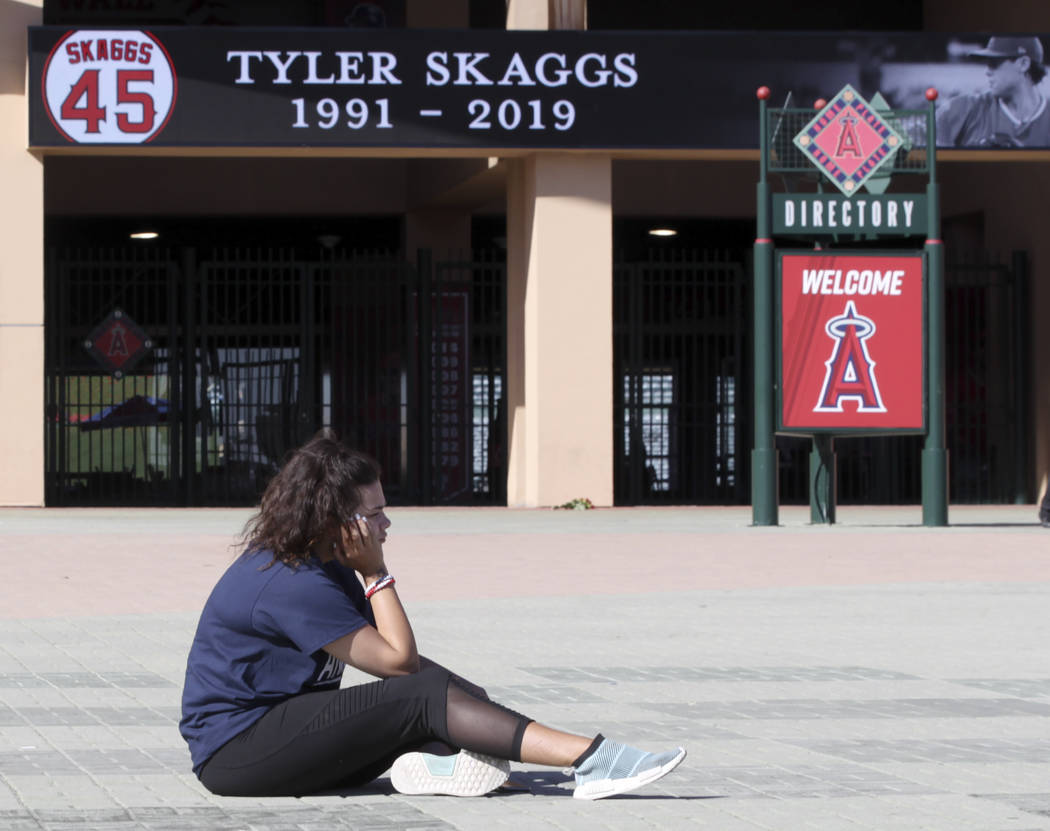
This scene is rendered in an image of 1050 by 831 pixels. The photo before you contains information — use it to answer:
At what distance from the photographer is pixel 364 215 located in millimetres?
27250

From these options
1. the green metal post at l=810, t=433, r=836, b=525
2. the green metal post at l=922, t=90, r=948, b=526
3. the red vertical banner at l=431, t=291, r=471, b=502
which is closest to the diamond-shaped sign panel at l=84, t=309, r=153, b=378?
the red vertical banner at l=431, t=291, r=471, b=502

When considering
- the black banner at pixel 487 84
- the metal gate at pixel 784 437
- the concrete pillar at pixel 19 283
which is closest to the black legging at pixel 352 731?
the black banner at pixel 487 84

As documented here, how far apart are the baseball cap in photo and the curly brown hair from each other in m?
18.0

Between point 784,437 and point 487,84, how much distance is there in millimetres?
6624

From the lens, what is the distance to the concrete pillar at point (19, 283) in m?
21.8

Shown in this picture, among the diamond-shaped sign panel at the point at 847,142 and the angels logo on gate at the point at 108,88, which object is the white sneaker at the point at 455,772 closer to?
the diamond-shaped sign panel at the point at 847,142

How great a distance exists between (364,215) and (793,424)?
9.88 metres

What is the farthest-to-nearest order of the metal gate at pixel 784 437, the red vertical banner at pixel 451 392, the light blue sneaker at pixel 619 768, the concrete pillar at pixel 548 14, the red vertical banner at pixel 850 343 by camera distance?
the red vertical banner at pixel 451 392 → the metal gate at pixel 784 437 → the concrete pillar at pixel 548 14 → the red vertical banner at pixel 850 343 → the light blue sneaker at pixel 619 768

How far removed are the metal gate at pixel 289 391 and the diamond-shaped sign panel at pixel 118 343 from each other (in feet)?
0.27

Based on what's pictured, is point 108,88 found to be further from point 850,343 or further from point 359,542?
point 359,542

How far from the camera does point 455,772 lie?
232 inches

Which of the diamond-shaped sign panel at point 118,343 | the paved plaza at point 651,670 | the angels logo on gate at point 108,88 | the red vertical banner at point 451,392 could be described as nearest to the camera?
the paved plaza at point 651,670

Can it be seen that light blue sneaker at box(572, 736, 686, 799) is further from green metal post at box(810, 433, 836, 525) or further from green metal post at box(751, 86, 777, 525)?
green metal post at box(810, 433, 836, 525)

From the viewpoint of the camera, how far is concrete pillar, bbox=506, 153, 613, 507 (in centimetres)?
2228
